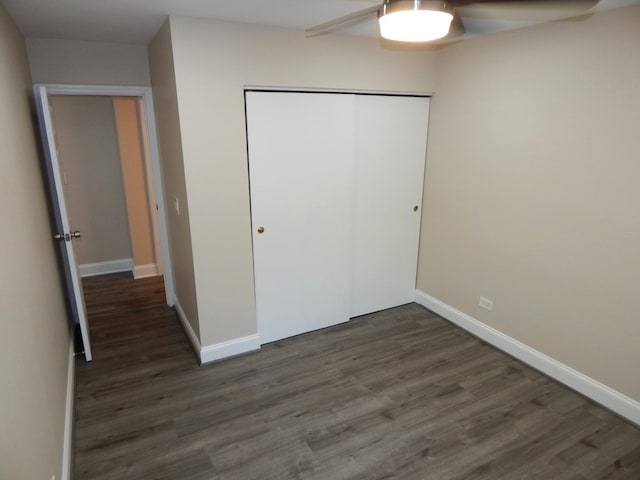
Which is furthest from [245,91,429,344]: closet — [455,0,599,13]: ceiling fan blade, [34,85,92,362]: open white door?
[455,0,599,13]: ceiling fan blade

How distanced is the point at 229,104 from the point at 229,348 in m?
1.75

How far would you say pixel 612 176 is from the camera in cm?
224

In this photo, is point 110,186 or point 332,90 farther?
point 110,186

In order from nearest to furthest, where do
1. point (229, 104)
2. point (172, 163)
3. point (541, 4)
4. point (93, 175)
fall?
point (541, 4), point (229, 104), point (172, 163), point (93, 175)

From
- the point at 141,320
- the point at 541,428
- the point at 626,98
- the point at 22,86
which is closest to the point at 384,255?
the point at 541,428

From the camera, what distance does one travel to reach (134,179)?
443 cm

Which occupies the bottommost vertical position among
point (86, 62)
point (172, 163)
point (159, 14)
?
point (172, 163)

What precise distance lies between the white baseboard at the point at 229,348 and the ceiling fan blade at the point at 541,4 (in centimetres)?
252

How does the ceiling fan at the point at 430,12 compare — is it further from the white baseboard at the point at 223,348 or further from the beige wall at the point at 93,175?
the beige wall at the point at 93,175

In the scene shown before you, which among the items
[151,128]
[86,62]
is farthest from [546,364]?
[86,62]

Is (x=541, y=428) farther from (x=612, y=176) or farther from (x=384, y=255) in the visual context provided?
(x=384, y=255)

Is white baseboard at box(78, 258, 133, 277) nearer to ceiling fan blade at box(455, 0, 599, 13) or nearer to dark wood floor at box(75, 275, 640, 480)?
dark wood floor at box(75, 275, 640, 480)

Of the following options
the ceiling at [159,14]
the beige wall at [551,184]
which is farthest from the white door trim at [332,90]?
the ceiling at [159,14]

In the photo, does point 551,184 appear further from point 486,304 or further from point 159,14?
point 159,14
